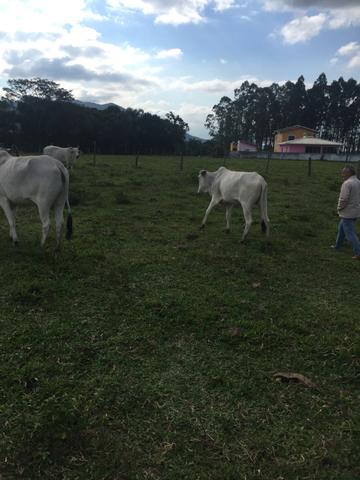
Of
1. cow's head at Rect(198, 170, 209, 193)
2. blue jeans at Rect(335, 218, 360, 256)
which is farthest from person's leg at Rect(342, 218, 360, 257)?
cow's head at Rect(198, 170, 209, 193)

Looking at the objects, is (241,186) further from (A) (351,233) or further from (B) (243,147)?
(B) (243,147)

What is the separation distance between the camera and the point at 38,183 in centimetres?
659

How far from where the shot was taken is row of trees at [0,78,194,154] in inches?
1962

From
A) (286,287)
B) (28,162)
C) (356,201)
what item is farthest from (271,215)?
(28,162)

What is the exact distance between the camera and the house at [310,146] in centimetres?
5944

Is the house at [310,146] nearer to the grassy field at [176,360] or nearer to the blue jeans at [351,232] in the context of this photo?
the blue jeans at [351,232]

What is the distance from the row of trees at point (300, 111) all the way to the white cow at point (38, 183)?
243ft

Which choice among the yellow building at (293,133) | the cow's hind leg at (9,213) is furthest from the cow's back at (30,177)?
the yellow building at (293,133)

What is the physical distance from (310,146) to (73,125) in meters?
36.1

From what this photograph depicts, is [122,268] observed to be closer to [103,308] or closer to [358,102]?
[103,308]

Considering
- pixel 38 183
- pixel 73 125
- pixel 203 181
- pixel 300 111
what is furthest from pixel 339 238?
pixel 300 111

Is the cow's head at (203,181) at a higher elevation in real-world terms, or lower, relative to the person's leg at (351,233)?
higher

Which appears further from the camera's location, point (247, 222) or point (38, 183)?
point (247, 222)

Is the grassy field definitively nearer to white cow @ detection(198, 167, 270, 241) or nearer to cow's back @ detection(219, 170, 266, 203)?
white cow @ detection(198, 167, 270, 241)
